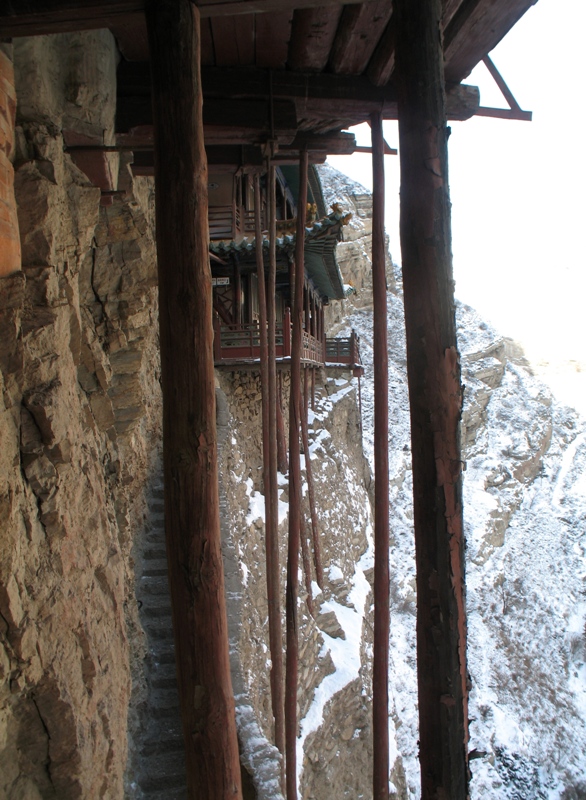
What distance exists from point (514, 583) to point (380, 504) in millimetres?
23040

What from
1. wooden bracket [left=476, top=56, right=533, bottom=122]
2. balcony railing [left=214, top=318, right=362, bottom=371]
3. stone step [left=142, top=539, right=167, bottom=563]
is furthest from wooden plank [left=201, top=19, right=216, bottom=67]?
balcony railing [left=214, top=318, right=362, bottom=371]

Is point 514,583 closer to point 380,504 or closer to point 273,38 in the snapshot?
point 380,504

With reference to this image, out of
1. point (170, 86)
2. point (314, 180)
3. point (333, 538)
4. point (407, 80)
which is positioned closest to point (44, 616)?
point (170, 86)

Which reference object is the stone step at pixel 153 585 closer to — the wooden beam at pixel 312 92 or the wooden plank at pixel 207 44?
the wooden beam at pixel 312 92

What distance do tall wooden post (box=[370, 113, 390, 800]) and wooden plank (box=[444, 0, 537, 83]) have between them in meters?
0.71

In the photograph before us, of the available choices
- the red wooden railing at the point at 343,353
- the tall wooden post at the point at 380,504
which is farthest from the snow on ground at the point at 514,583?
the tall wooden post at the point at 380,504

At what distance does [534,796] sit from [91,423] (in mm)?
19912

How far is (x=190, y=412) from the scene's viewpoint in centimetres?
244

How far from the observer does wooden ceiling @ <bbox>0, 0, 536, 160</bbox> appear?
334 cm

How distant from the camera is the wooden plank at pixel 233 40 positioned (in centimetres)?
346

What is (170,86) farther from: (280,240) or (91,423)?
(280,240)

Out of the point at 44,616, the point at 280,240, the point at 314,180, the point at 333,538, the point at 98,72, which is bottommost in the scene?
the point at 333,538

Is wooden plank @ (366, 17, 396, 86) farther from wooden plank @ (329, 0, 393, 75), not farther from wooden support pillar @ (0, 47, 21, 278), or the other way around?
wooden support pillar @ (0, 47, 21, 278)

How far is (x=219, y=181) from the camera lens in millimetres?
10258
